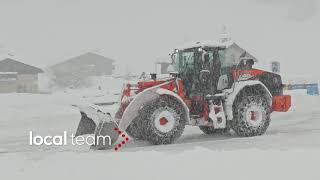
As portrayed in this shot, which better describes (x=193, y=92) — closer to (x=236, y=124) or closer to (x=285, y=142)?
(x=236, y=124)

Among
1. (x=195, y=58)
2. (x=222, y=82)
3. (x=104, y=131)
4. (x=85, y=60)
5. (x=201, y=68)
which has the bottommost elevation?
(x=104, y=131)

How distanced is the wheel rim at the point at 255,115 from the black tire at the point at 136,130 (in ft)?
8.55

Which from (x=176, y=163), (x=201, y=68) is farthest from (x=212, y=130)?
(x=176, y=163)

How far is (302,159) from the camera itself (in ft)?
23.2

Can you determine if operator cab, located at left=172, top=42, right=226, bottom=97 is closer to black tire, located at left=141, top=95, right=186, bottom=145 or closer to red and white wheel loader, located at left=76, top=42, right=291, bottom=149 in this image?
red and white wheel loader, located at left=76, top=42, right=291, bottom=149

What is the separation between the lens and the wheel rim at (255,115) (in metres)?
11.4

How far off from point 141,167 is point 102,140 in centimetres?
332

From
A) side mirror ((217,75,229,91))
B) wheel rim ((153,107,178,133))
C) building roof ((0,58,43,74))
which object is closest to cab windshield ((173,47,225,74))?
side mirror ((217,75,229,91))

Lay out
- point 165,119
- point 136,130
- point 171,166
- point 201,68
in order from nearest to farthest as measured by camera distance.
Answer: point 171,166, point 165,119, point 136,130, point 201,68

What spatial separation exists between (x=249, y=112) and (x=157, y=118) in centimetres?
253

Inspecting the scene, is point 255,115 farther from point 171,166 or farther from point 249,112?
point 171,166

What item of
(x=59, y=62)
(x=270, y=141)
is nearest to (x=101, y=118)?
(x=270, y=141)

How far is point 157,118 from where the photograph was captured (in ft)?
33.4

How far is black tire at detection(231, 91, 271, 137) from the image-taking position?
11.3 metres
